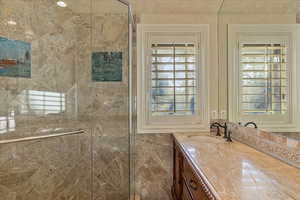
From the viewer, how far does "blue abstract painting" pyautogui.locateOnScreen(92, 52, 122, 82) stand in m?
1.92

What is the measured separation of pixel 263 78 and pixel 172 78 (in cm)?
93

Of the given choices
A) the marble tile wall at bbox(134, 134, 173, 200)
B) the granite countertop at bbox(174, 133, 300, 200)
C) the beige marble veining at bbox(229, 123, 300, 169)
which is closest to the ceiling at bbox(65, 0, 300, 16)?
the beige marble veining at bbox(229, 123, 300, 169)

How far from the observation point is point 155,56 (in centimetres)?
209

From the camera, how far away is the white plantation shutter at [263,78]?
119cm

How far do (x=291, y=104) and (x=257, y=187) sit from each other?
659mm

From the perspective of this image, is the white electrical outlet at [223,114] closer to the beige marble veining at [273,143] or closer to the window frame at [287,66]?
the window frame at [287,66]

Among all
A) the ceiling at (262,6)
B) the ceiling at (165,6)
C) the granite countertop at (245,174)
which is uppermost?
the ceiling at (165,6)

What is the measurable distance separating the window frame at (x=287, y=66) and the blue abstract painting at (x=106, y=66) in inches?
45.1

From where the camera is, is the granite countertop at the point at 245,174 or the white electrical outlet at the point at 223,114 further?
the white electrical outlet at the point at 223,114

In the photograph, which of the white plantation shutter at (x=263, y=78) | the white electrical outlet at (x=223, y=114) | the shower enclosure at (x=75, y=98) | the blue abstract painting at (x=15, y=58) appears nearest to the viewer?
the white plantation shutter at (x=263, y=78)

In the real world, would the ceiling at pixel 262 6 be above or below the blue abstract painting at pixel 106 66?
above

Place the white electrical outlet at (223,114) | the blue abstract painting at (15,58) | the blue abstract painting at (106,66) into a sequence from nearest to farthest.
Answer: the blue abstract painting at (15,58) → the blue abstract painting at (106,66) → the white electrical outlet at (223,114)

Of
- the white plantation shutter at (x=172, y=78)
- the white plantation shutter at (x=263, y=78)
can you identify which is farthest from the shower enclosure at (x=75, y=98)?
the white plantation shutter at (x=263, y=78)

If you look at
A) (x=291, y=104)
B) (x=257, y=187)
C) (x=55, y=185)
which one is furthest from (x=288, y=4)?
(x=55, y=185)
